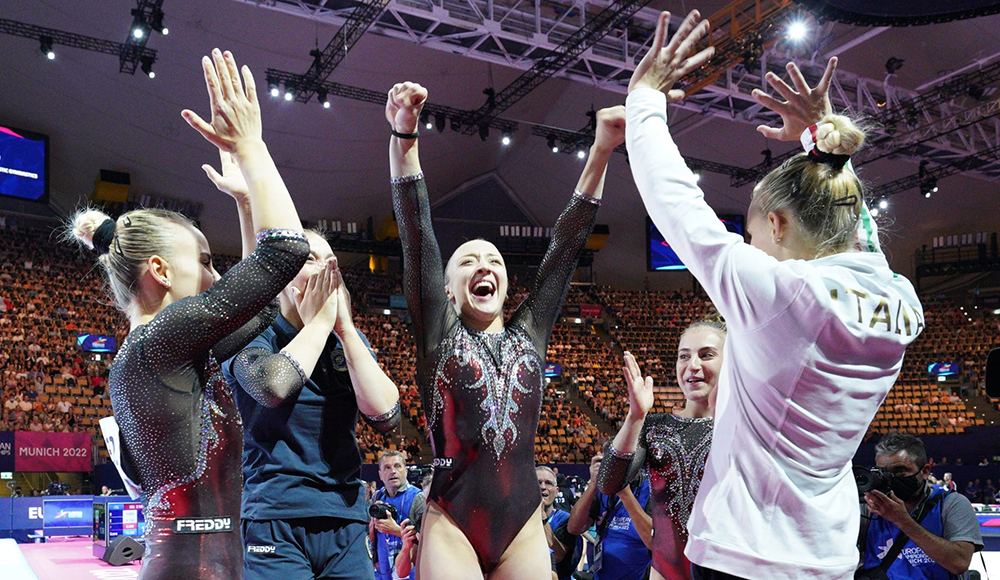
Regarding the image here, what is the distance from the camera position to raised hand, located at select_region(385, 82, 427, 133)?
239 centimetres

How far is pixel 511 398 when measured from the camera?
2475 mm

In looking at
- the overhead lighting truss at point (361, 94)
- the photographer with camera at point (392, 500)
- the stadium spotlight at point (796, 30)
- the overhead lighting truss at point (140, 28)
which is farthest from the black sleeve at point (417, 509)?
the overhead lighting truss at point (361, 94)

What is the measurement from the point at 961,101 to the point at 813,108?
21180 millimetres

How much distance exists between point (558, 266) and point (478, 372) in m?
0.47

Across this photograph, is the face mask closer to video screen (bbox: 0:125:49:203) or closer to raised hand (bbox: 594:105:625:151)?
raised hand (bbox: 594:105:625:151)

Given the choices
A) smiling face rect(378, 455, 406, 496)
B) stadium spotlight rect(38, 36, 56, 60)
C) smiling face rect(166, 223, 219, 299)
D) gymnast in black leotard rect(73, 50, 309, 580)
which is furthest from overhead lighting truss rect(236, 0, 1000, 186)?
gymnast in black leotard rect(73, 50, 309, 580)

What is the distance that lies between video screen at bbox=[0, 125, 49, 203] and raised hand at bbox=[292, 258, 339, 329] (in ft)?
62.6

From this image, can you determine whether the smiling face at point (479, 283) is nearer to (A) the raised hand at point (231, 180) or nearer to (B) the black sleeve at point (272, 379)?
(B) the black sleeve at point (272, 379)

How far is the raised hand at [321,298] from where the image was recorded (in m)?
2.41

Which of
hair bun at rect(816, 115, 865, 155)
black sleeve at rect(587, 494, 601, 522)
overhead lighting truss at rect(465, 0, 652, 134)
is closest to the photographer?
hair bun at rect(816, 115, 865, 155)

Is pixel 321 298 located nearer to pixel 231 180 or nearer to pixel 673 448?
pixel 231 180

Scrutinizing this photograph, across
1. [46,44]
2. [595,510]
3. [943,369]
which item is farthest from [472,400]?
[943,369]

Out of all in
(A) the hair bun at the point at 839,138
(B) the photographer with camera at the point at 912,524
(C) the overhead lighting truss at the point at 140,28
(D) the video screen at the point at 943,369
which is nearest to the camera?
(A) the hair bun at the point at 839,138

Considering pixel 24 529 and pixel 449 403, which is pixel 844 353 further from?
pixel 24 529
